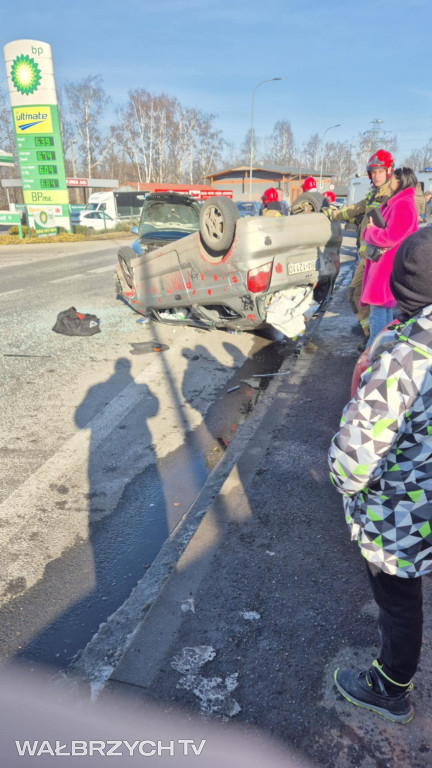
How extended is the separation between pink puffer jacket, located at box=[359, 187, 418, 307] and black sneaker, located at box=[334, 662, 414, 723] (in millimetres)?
3406

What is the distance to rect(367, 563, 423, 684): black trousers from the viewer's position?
161 centimetres

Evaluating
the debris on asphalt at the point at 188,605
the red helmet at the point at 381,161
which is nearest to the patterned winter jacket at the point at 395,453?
the debris on asphalt at the point at 188,605

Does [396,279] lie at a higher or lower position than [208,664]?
higher

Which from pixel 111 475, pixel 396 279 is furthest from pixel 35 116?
pixel 396 279

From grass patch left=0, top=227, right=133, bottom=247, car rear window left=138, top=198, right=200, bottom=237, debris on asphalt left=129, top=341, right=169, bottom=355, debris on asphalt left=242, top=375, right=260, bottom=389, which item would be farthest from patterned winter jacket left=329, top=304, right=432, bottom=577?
grass patch left=0, top=227, right=133, bottom=247

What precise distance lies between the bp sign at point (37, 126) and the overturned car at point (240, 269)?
18848 mm

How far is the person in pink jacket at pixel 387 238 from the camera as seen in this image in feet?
14.3

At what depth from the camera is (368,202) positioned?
17.5 ft

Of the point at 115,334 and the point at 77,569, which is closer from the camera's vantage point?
the point at 77,569

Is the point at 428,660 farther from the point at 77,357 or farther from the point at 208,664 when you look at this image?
the point at 77,357

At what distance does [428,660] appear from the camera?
1.99m

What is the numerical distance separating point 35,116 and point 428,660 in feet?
84.2

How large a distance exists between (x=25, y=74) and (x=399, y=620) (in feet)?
84.5

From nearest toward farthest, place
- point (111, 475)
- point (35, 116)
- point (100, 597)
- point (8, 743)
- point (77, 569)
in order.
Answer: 1. point (8, 743)
2. point (100, 597)
3. point (77, 569)
4. point (111, 475)
5. point (35, 116)
